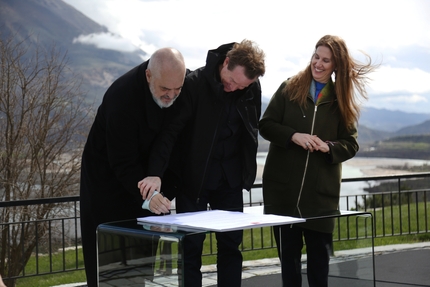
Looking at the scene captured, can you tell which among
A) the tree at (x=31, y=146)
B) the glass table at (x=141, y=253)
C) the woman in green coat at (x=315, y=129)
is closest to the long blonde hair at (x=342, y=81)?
the woman in green coat at (x=315, y=129)

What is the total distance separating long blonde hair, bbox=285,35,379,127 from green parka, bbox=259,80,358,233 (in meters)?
0.05

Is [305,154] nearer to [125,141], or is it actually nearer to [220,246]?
[220,246]

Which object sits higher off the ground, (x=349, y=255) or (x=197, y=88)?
(x=197, y=88)

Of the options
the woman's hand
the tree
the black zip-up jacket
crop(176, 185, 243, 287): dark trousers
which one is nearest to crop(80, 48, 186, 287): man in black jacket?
the black zip-up jacket

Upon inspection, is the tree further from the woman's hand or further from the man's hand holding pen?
the man's hand holding pen

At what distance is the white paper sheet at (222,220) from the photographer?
2.07m

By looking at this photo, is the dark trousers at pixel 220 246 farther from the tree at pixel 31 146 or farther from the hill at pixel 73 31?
the hill at pixel 73 31

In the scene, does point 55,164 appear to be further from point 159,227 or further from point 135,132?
point 159,227

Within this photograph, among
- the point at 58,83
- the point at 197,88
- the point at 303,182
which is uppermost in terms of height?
the point at 58,83

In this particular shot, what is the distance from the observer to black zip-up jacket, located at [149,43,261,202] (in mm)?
2848

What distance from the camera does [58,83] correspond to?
8609 mm

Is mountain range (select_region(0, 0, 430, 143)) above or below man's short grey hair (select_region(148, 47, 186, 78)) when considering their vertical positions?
above

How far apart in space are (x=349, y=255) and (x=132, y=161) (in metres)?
0.99

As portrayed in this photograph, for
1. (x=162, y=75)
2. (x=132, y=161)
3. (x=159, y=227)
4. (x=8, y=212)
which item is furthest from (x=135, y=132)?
(x=8, y=212)
